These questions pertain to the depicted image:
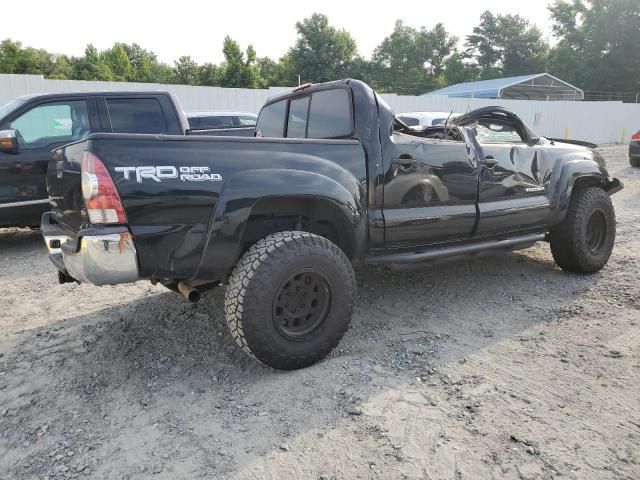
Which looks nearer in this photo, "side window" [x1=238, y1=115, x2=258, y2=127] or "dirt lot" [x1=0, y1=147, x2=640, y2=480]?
"dirt lot" [x1=0, y1=147, x2=640, y2=480]

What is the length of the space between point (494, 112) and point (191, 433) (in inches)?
136

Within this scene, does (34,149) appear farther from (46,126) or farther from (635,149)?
(635,149)

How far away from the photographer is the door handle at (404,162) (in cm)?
347

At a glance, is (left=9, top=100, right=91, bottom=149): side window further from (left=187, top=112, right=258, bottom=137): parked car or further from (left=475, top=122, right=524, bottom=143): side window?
(left=475, top=122, right=524, bottom=143): side window

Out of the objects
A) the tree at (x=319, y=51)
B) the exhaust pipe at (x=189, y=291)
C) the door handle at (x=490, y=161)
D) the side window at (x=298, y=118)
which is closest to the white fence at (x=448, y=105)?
the side window at (x=298, y=118)

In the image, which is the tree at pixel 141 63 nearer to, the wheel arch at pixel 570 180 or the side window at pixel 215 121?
the side window at pixel 215 121

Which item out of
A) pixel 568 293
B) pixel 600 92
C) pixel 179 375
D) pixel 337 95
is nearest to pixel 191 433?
pixel 179 375

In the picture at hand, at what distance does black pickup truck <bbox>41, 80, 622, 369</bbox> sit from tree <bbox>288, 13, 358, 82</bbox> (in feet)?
165

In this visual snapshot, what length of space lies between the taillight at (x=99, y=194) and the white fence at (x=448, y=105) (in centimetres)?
1183

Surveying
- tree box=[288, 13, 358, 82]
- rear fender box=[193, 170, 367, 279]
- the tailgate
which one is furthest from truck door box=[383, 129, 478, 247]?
tree box=[288, 13, 358, 82]

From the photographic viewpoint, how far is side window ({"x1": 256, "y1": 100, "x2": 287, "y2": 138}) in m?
4.44

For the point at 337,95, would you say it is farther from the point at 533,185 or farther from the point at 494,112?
the point at 533,185

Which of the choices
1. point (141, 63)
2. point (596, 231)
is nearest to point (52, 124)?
point (596, 231)

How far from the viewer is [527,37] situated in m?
64.9
